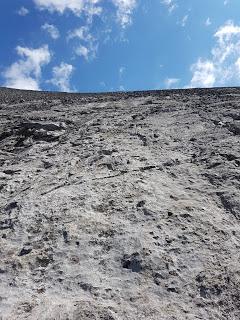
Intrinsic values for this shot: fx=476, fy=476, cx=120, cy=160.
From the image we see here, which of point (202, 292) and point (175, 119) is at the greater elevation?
point (175, 119)

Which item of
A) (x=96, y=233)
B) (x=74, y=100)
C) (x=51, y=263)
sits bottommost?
(x=51, y=263)

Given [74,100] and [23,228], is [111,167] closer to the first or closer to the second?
[23,228]

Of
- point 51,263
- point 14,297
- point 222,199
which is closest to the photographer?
point 14,297

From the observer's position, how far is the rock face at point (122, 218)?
4566 mm

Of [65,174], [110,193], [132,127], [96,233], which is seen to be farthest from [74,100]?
[96,233]

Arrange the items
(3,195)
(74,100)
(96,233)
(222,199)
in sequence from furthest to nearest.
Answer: (74,100) → (3,195) → (222,199) → (96,233)

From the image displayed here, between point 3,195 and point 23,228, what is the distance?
121 centimetres

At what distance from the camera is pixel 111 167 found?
7137 millimetres

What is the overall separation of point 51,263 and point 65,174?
2.24 meters

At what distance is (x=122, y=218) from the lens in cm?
575

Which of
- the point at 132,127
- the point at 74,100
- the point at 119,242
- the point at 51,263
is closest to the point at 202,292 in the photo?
the point at 119,242

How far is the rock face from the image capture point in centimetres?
457

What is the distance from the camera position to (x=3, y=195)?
265 inches

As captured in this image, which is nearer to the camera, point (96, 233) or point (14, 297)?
point (14, 297)
